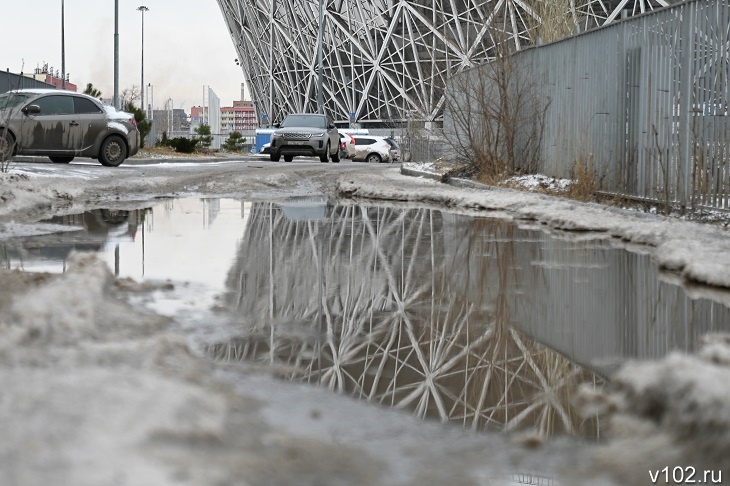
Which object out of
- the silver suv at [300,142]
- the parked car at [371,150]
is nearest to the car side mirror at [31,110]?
the silver suv at [300,142]

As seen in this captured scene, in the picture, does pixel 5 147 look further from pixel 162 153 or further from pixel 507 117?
pixel 162 153

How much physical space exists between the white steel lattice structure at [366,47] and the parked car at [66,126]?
34.7m

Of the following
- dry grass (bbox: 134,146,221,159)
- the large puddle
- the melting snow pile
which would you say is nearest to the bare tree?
the large puddle

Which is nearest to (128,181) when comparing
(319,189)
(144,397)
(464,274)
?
(319,189)

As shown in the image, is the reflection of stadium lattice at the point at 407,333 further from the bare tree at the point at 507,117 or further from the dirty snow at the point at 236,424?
the bare tree at the point at 507,117

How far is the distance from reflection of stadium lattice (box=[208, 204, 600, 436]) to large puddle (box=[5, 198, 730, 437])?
0.01 metres

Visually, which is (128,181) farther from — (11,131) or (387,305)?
(387,305)

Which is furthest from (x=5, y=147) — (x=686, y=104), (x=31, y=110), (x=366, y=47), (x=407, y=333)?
(x=366, y=47)

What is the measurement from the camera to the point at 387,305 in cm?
662

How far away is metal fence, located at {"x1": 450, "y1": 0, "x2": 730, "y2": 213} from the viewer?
38.6 feet

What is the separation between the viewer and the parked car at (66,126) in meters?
22.8

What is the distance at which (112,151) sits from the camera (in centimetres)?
2467

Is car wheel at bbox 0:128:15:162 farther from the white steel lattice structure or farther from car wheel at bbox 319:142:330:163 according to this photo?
the white steel lattice structure

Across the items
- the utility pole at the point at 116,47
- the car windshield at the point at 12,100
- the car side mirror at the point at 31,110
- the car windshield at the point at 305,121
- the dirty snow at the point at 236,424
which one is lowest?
the dirty snow at the point at 236,424
